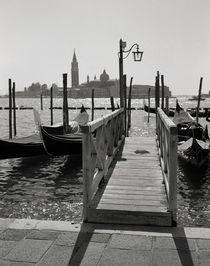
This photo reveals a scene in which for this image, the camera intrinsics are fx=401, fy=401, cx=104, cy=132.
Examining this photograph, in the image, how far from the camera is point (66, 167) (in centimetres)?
1173

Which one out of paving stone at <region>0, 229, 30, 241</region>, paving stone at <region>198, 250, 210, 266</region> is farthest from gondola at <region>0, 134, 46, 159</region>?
paving stone at <region>198, 250, 210, 266</region>

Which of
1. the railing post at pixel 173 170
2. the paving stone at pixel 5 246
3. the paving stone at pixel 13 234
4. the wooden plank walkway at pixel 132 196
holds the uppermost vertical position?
the railing post at pixel 173 170

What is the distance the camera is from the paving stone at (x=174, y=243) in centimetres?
343

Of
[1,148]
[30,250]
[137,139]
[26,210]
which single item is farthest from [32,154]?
[30,250]

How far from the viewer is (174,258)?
3.21 m

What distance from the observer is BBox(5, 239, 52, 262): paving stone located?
3193 mm

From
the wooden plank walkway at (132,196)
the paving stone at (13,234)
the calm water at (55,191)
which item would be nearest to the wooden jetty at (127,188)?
the wooden plank walkway at (132,196)

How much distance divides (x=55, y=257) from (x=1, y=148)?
8.85 metres

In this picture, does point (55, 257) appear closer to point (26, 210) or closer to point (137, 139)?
point (26, 210)

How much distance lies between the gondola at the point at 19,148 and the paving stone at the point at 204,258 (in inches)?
361

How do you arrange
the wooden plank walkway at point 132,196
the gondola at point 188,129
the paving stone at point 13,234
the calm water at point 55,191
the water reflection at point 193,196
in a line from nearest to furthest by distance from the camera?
the paving stone at point 13,234
the wooden plank walkway at point 132,196
the water reflection at point 193,196
the calm water at point 55,191
the gondola at point 188,129

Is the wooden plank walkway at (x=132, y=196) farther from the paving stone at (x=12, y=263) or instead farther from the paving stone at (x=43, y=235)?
the paving stone at (x=12, y=263)

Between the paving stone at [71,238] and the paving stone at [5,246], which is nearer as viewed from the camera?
the paving stone at [5,246]

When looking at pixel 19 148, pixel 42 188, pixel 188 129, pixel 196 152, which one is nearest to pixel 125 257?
pixel 42 188
